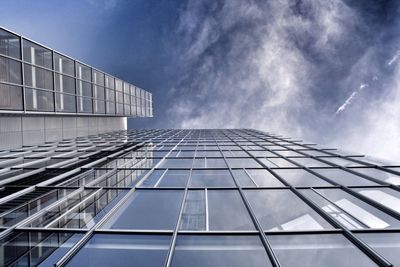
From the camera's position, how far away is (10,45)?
1877cm

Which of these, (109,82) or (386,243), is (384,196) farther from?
(109,82)

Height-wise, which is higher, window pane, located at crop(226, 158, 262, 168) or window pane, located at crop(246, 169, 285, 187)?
window pane, located at crop(226, 158, 262, 168)

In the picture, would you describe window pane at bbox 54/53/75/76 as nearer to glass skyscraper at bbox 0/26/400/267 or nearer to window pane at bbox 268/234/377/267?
glass skyscraper at bbox 0/26/400/267

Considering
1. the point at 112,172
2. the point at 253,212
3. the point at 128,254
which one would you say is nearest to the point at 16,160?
the point at 112,172

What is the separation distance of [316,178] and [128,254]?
29.5 ft

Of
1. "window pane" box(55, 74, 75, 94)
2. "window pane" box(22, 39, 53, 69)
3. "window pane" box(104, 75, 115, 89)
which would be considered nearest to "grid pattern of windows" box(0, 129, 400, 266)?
"window pane" box(22, 39, 53, 69)

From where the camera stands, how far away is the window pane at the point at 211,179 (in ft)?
40.6

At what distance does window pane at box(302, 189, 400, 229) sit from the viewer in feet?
26.8

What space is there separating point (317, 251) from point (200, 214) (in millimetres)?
3460

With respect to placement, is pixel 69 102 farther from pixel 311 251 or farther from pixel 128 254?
pixel 311 251

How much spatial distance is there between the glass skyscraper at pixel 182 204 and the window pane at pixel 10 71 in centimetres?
8

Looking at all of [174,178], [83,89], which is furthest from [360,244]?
[83,89]

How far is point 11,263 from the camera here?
665 centimetres

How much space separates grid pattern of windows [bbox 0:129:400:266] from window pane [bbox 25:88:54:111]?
18.7 feet
